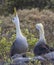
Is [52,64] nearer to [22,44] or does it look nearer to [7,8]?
[22,44]

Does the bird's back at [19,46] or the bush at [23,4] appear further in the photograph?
the bush at [23,4]

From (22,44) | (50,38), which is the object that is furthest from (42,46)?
(50,38)

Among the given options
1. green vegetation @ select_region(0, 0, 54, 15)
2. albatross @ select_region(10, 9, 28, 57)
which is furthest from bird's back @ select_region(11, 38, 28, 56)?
green vegetation @ select_region(0, 0, 54, 15)

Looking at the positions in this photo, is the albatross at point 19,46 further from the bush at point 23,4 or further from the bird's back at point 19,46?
the bush at point 23,4

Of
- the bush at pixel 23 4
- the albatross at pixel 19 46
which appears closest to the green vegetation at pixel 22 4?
the bush at pixel 23 4

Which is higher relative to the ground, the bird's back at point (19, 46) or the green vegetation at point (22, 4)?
the green vegetation at point (22, 4)

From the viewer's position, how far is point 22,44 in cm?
1008

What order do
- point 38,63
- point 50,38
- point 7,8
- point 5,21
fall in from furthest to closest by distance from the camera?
point 7,8
point 5,21
point 50,38
point 38,63

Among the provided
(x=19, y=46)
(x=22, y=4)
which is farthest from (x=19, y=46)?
(x=22, y=4)

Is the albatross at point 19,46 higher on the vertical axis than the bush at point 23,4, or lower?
lower

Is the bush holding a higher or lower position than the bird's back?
higher

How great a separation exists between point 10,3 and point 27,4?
813 millimetres

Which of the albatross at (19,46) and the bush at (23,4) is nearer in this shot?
the albatross at (19,46)

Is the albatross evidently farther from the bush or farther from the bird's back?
the bush
